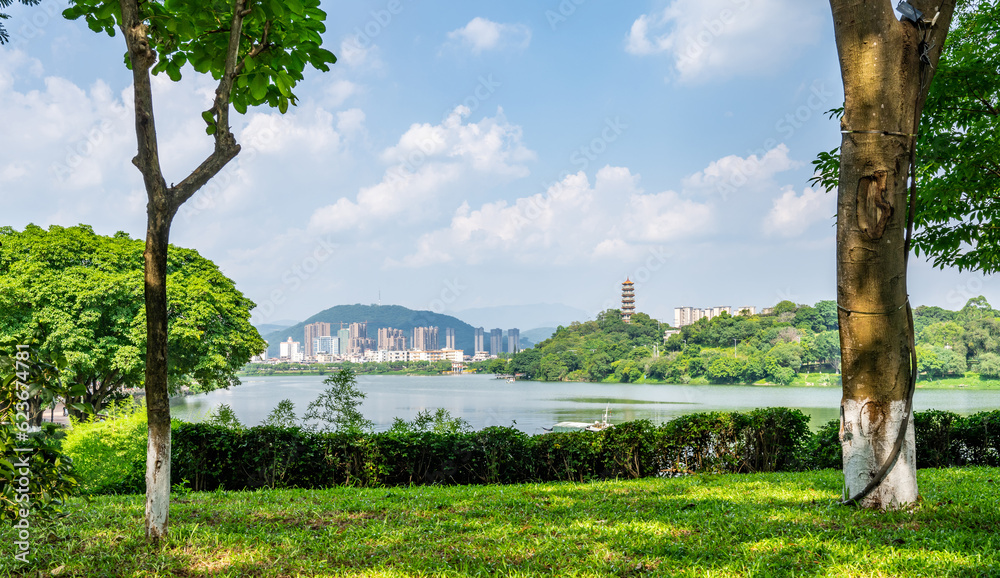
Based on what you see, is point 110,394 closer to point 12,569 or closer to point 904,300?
point 12,569

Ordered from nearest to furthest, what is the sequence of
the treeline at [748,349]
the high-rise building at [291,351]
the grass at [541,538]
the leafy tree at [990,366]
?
the grass at [541,538]
the leafy tree at [990,366]
the treeline at [748,349]
the high-rise building at [291,351]

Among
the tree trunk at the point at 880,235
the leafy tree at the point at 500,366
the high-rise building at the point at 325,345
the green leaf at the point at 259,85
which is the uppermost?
the green leaf at the point at 259,85

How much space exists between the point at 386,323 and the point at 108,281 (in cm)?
11322

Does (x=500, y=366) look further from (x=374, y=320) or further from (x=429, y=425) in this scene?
(x=429, y=425)

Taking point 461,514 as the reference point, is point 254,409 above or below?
below

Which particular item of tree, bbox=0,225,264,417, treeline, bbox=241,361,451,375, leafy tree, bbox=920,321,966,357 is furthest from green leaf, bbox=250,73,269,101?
treeline, bbox=241,361,451,375

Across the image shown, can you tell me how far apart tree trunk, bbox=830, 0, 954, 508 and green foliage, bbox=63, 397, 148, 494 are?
699cm

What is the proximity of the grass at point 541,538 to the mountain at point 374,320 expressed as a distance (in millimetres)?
112391

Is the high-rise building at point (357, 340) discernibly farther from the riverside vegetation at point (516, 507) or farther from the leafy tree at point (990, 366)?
the riverside vegetation at point (516, 507)

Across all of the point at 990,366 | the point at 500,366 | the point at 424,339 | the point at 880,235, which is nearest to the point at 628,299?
the point at 500,366

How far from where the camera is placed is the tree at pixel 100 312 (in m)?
15.0

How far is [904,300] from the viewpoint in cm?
354

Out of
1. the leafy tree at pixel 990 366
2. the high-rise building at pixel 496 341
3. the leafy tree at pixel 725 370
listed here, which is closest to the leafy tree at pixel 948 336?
the leafy tree at pixel 990 366

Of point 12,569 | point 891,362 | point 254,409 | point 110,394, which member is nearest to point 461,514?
point 12,569
